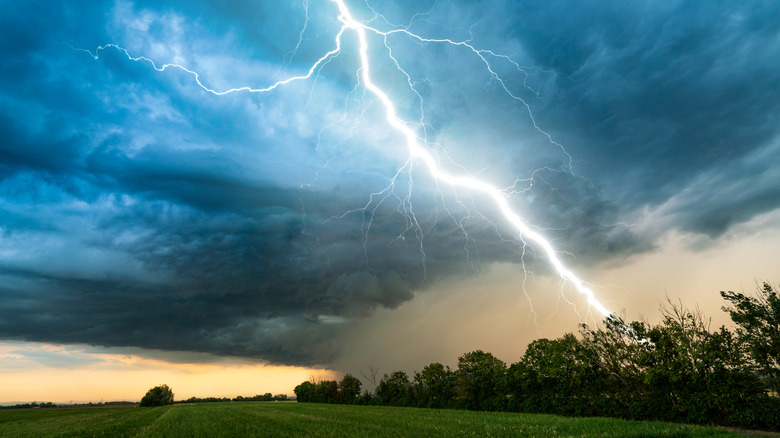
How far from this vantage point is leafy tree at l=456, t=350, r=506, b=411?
127 ft

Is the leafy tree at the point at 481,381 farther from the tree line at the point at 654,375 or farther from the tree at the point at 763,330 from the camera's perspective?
the tree at the point at 763,330

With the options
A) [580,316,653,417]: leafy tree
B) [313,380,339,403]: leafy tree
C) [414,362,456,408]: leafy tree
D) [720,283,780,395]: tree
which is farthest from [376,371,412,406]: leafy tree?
[720,283,780,395]: tree

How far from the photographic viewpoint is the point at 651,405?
22578 millimetres

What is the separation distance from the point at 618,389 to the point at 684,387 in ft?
19.9

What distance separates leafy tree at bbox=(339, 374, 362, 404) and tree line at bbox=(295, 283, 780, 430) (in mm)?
33443

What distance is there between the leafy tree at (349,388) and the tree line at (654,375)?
1317 inches

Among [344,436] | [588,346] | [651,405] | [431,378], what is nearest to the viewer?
[344,436]

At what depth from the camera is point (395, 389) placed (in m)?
58.9

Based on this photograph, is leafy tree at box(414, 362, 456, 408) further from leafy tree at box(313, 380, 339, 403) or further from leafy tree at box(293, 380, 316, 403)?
leafy tree at box(293, 380, 316, 403)

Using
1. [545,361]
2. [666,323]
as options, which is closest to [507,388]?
[545,361]

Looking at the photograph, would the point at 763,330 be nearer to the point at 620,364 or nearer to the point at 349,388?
the point at 620,364

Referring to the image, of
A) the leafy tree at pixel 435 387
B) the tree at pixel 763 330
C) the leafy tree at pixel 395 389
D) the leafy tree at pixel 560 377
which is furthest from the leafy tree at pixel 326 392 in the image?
the tree at pixel 763 330

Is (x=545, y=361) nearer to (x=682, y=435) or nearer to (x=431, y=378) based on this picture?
(x=682, y=435)

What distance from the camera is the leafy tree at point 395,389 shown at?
2197 inches
